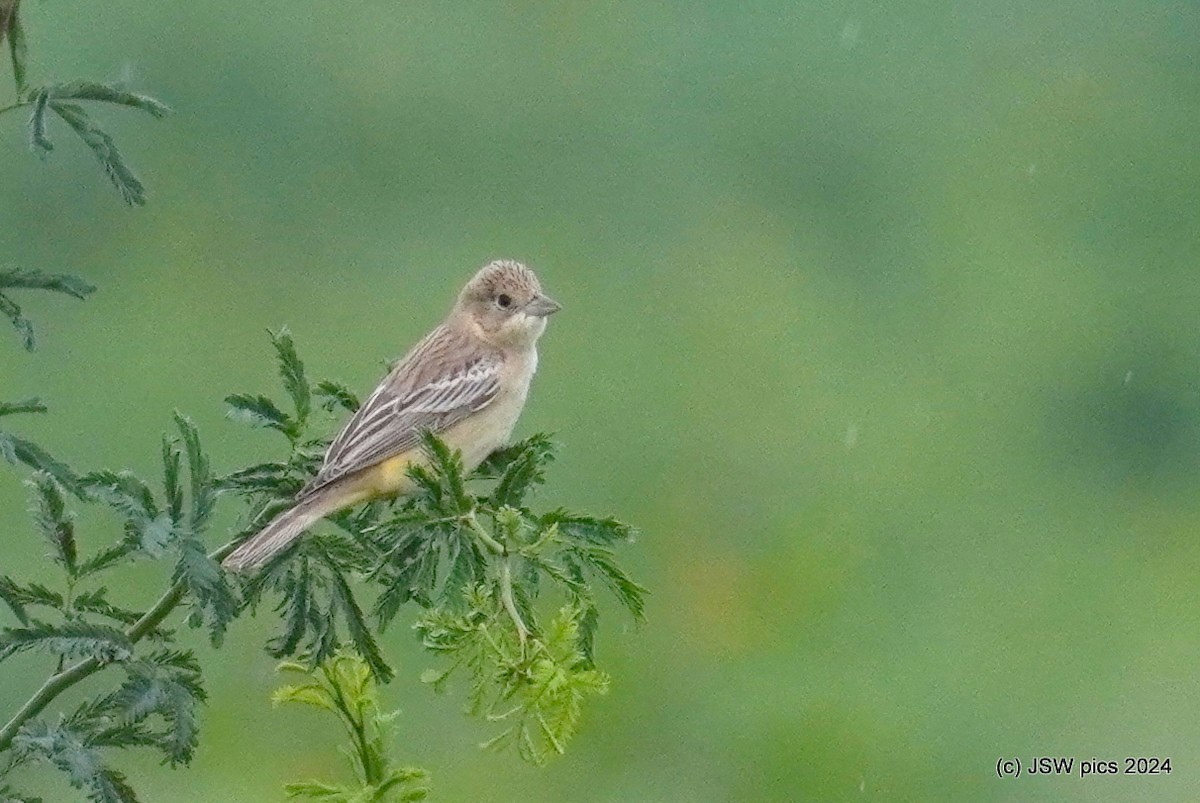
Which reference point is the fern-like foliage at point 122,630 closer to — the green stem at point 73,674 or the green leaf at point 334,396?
the green stem at point 73,674

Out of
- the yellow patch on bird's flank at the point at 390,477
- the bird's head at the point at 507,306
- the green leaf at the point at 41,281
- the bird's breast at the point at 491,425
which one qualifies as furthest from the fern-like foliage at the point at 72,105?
the bird's head at the point at 507,306

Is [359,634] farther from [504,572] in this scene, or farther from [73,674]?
[73,674]

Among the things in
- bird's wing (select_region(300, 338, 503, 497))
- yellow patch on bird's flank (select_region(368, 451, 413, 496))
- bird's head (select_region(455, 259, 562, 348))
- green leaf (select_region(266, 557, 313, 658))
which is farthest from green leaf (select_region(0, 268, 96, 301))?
bird's head (select_region(455, 259, 562, 348))

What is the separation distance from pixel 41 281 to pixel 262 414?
551mm

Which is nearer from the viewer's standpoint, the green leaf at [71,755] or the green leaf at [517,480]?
the green leaf at [71,755]

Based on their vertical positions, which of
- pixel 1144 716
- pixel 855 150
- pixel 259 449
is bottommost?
pixel 1144 716

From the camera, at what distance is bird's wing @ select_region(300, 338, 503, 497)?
17.3 ft

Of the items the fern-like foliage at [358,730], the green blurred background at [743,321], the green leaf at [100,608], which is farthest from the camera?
the green blurred background at [743,321]

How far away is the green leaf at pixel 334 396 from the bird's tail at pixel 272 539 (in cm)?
22

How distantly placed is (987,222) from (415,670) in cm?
545

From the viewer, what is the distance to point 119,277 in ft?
38.9

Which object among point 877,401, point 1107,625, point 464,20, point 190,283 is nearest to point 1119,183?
point 877,401

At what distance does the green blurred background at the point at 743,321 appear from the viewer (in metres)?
9.88

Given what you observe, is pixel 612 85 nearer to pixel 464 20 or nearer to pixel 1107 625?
pixel 464 20
